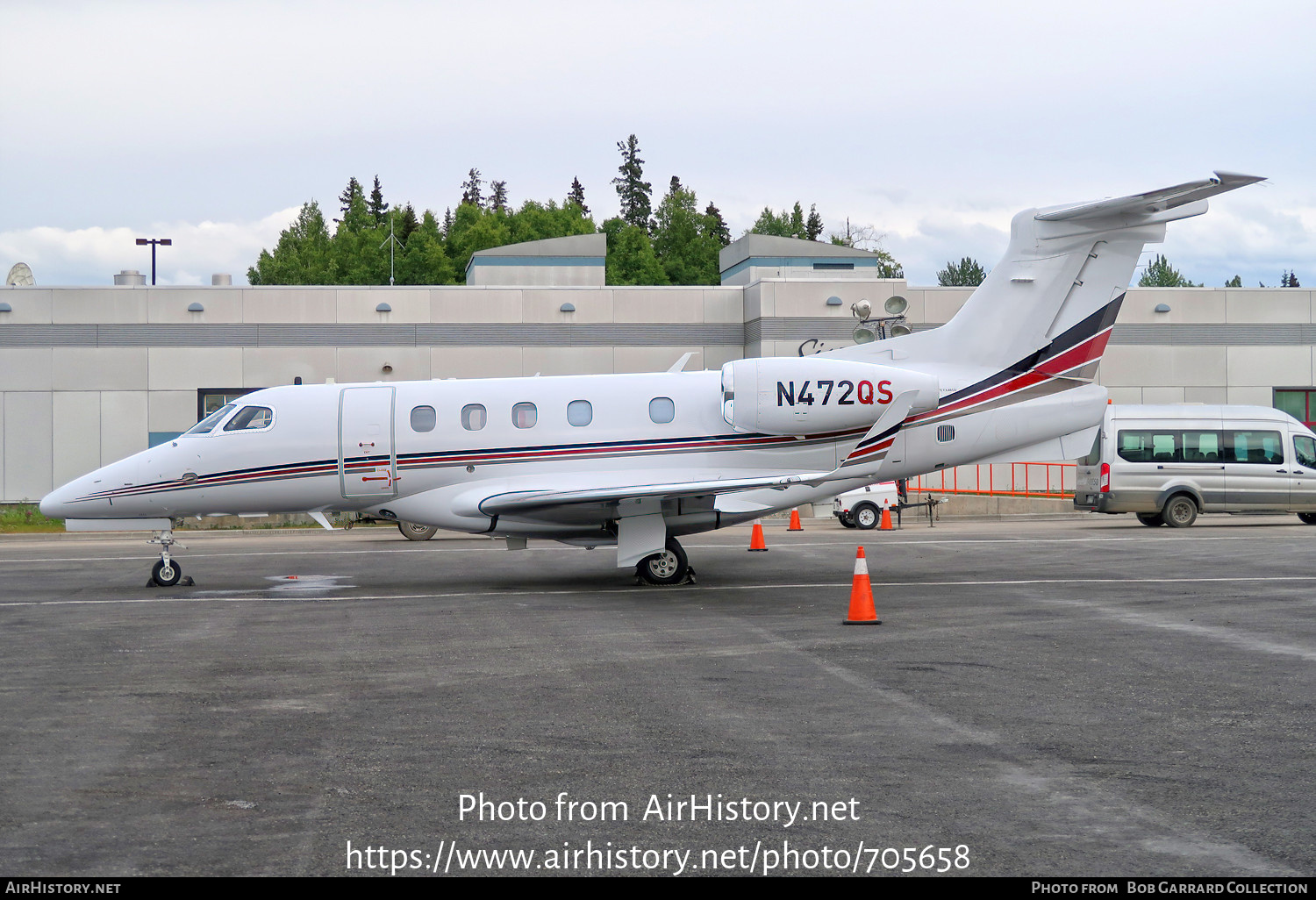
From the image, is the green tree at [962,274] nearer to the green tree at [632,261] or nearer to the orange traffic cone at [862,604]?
the green tree at [632,261]

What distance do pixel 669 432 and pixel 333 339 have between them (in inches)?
887

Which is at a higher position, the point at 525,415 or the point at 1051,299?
the point at 1051,299

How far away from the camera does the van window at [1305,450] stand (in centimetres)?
2878

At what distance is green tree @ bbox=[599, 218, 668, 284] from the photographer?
94.1 metres

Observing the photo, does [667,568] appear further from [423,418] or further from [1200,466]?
[1200,466]

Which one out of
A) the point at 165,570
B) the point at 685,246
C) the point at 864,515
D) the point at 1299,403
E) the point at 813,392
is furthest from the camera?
the point at 685,246

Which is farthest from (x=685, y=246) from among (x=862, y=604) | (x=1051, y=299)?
(x=862, y=604)

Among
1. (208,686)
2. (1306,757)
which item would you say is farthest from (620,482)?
(1306,757)

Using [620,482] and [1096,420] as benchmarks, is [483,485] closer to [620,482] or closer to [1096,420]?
[620,482]

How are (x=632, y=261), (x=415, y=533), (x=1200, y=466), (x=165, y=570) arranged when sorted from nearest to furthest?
(x=165, y=570)
(x=415, y=533)
(x=1200, y=466)
(x=632, y=261)

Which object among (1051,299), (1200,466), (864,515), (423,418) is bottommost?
(864,515)

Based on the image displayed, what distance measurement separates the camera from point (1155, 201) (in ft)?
53.7

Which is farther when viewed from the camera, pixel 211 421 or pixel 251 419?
pixel 211 421

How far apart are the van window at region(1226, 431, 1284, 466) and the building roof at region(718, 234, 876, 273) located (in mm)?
21824
